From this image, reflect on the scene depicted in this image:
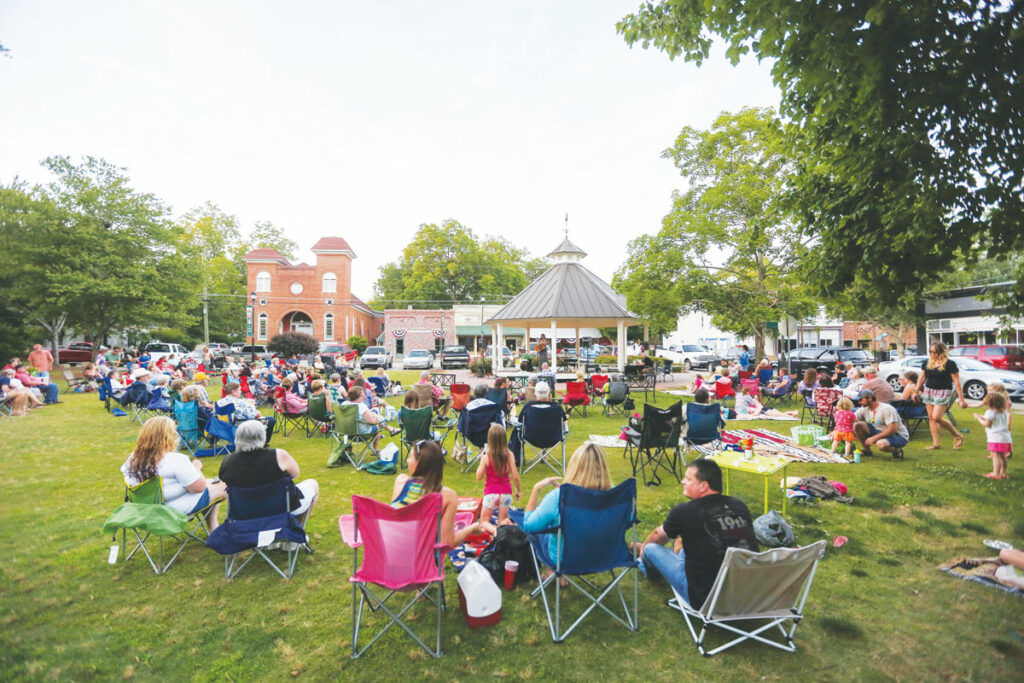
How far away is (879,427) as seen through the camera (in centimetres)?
830

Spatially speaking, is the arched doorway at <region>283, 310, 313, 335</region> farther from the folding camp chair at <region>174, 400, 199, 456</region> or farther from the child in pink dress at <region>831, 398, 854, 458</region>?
the child in pink dress at <region>831, 398, 854, 458</region>

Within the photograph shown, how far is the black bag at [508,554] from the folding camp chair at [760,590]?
134 centimetres

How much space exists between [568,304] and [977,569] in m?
15.0

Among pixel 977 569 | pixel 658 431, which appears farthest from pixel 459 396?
pixel 977 569

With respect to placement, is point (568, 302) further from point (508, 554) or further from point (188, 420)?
point (508, 554)

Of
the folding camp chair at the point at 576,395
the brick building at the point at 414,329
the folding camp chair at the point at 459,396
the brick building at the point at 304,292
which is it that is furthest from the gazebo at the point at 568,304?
the brick building at the point at 304,292

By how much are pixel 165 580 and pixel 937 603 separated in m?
6.02

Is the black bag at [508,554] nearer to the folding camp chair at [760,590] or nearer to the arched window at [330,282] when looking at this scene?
the folding camp chair at [760,590]

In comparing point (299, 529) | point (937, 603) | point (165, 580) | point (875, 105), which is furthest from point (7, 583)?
point (875, 105)

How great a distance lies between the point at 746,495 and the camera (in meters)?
6.09

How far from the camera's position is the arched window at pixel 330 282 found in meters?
43.7

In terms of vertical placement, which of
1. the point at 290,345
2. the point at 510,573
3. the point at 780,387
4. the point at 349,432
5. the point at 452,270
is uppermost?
the point at 452,270

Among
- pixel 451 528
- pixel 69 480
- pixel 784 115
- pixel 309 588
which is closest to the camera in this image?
pixel 451 528

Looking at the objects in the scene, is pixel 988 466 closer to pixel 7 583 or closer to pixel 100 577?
pixel 100 577
